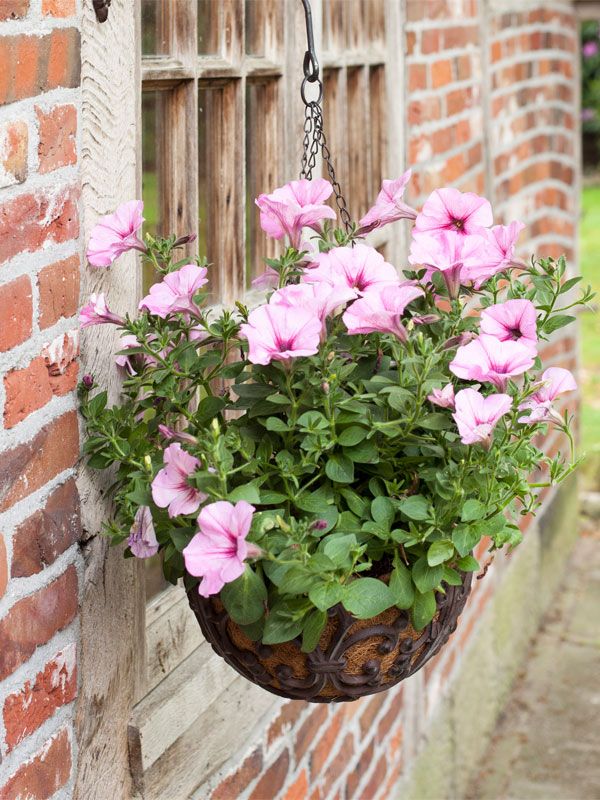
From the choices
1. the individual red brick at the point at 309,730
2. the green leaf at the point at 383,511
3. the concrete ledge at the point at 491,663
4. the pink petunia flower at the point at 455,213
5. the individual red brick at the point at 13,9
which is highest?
the individual red brick at the point at 13,9

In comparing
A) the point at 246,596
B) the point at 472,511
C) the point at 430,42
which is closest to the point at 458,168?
the point at 430,42

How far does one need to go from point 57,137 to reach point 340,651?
696mm

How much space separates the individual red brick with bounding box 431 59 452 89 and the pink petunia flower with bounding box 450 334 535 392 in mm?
2051

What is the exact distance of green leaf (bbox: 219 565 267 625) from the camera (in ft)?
4.28

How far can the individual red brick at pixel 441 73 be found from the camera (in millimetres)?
3225

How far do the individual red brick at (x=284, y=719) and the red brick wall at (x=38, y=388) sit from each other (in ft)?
2.57

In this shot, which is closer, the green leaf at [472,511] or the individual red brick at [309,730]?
the green leaf at [472,511]

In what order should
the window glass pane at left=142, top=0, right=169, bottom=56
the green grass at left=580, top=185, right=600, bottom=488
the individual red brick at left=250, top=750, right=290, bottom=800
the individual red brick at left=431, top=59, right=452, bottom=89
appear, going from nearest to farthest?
the window glass pane at left=142, top=0, right=169, bottom=56
the individual red brick at left=250, top=750, right=290, bottom=800
the individual red brick at left=431, top=59, right=452, bottom=89
the green grass at left=580, top=185, right=600, bottom=488

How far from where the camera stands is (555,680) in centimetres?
452

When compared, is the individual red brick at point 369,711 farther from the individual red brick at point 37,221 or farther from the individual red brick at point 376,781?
the individual red brick at point 37,221

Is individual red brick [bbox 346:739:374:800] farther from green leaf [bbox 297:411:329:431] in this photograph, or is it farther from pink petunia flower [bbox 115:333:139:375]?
green leaf [bbox 297:411:329:431]

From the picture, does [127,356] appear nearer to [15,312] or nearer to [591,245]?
[15,312]

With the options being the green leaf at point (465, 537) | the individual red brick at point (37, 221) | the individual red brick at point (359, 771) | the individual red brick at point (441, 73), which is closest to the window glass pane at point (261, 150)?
the individual red brick at point (37, 221)

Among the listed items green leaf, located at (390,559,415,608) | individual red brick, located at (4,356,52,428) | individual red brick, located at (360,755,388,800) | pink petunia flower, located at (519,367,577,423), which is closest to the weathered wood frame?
individual red brick, located at (4,356,52,428)
